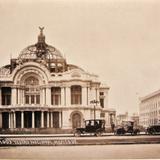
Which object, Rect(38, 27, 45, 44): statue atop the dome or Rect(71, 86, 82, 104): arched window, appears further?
Rect(71, 86, 82, 104): arched window

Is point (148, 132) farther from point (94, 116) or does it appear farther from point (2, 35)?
point (2, 35)

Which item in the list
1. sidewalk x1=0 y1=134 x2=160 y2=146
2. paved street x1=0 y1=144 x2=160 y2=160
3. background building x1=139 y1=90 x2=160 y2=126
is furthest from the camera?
background building x1=139 y1=90 x2=160 y2=126

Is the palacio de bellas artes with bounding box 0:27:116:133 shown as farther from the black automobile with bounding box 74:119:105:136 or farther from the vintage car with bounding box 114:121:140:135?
the vintage car with bounding box 114:121:140:135

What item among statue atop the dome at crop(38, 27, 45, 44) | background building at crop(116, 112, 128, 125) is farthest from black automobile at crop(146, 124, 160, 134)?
statue atop the dome at crop(38, 27, 45, 44)

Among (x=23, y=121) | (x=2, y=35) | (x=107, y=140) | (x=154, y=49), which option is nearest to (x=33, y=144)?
(x=23, y=121)

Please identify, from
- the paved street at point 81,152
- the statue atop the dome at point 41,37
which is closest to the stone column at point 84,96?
the paved street at point 81,152

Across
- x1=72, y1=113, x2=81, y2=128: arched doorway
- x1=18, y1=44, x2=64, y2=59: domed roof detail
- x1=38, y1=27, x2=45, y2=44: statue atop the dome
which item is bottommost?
x1=72, y1=113, x2=81, y2=128: arched doorway

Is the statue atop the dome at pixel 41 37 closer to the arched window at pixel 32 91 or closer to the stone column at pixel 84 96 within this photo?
the arched window at pixel 32 91
